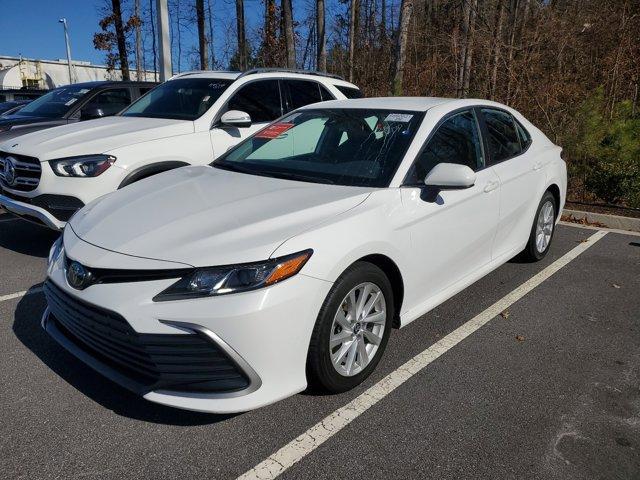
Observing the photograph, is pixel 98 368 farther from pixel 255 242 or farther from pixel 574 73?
pixel 574 73

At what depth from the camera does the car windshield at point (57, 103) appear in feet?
26.6

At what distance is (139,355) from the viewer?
2439 mm

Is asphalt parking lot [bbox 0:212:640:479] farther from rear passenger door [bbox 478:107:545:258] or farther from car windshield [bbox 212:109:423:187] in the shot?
car windshield [bbox 212:109:423:187]

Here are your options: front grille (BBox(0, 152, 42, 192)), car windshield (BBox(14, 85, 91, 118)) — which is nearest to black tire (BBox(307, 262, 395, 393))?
front grille (BBox(0, 152, 42, 192))

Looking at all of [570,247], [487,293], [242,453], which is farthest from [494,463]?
[570,247]

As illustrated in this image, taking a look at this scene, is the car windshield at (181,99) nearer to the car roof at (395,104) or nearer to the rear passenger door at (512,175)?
the car roof at (395,104)

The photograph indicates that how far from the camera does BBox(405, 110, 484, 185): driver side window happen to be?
11.2 ft

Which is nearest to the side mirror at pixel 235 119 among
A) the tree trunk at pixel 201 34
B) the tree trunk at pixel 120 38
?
the tree trunk at pixel 120 38

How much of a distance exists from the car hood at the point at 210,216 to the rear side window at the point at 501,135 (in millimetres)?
1686

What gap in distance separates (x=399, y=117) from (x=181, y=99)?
3.44m

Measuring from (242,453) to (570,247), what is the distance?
4900 mm

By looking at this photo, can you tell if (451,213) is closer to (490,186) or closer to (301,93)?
(490,186)

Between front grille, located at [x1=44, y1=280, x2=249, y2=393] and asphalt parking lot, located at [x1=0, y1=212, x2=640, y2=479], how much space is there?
321mm

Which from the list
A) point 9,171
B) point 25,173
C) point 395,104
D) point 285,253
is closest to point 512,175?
point 395,104
